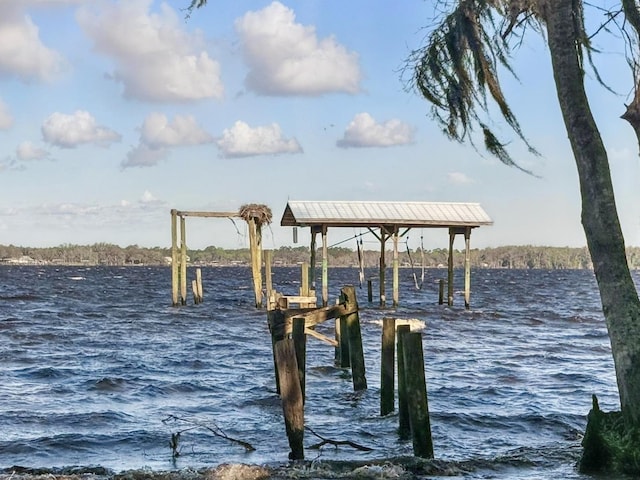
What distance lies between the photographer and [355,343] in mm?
15852

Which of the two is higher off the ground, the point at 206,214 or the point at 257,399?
the point at 206,214

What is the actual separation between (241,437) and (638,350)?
6.11m

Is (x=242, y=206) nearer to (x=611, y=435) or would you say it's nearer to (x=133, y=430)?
(x=133, y=430)

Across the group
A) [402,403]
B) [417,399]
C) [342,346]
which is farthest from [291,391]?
[342,346]

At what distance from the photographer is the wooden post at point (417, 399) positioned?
34.3ft

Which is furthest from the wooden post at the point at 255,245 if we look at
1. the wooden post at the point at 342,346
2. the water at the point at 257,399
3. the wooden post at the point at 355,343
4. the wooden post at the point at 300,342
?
the wooden post at the point at 300,342

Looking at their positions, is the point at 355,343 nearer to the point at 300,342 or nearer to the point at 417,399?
the point at 300,342

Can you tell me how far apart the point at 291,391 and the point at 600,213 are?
13.0 feet

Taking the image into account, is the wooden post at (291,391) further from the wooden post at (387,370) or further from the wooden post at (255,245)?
the wooden post at (255,245)

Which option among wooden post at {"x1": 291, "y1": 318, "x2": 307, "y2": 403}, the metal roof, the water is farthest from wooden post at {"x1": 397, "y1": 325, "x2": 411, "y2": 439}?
the metal roof

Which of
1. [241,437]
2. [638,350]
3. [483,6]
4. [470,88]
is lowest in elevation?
[241,437]

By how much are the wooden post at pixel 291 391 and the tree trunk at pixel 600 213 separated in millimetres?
3483

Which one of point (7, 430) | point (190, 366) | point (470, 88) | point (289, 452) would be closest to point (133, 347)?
point (190, 366)

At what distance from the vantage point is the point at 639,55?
8.93 m
